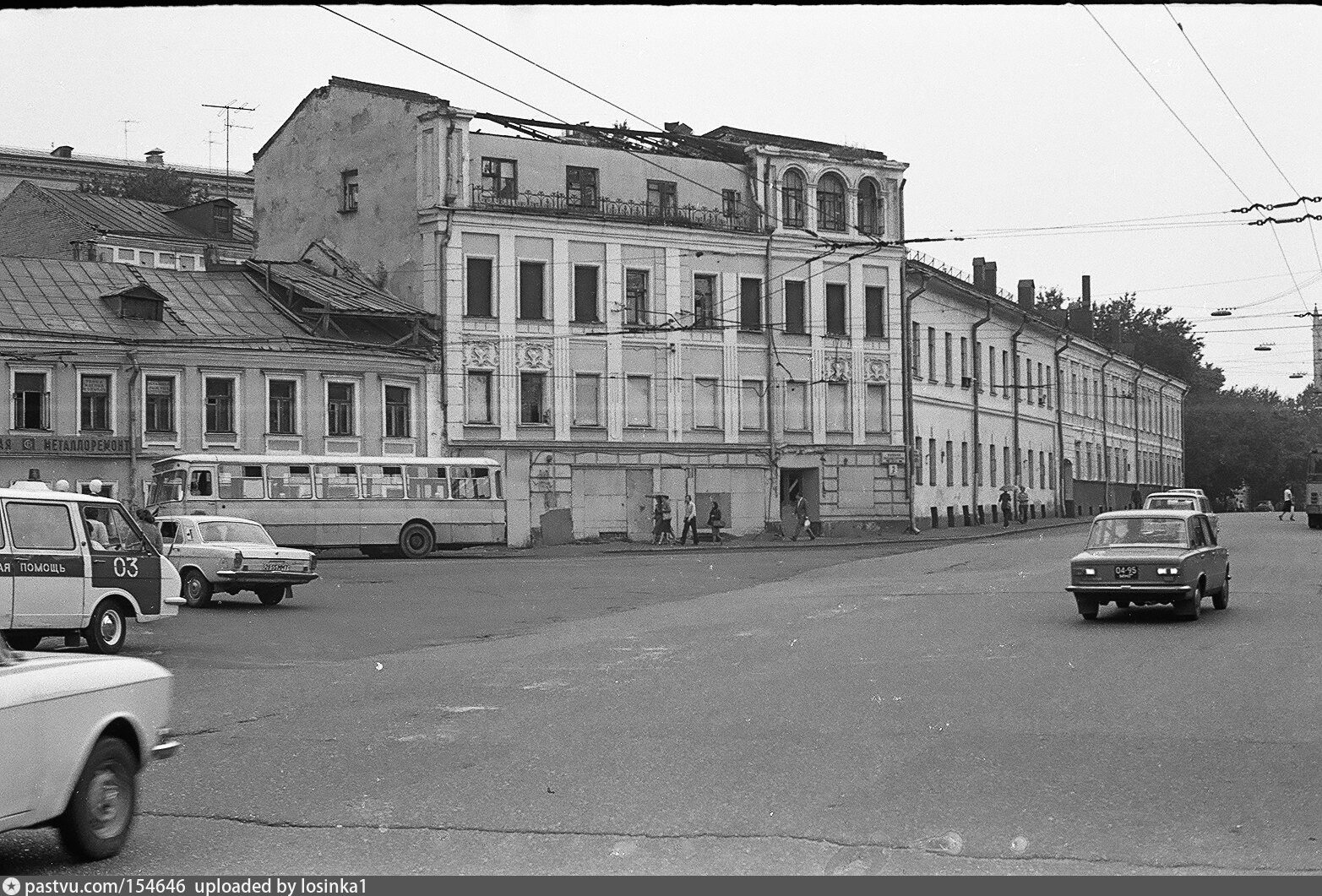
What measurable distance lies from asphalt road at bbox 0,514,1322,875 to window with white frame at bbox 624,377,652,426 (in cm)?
3037

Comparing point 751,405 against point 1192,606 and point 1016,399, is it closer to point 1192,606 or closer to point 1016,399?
point 1016,399

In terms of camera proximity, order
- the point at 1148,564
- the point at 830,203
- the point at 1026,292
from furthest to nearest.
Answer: the point at 1026,292 → the point at 830,203 → the point at 1148,564

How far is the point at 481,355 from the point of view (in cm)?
5212

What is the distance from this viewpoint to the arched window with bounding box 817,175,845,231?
2328 inches

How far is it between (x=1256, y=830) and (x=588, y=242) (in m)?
46.9

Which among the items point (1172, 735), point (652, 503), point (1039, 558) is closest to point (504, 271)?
point (652, 503)

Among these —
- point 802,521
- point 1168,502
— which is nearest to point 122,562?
point 1168,502

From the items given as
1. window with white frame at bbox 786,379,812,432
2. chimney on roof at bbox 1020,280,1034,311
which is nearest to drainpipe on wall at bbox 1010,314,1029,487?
chimney on roof at bbox 1020,280,1034,311

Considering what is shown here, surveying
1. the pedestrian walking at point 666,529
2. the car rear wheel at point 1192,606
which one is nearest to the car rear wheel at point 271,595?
the car rear wheel at point 1192,606

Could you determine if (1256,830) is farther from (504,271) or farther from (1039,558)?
(504,271)

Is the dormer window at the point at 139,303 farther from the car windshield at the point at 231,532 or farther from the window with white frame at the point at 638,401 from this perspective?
the car windshield at the point at 231,532

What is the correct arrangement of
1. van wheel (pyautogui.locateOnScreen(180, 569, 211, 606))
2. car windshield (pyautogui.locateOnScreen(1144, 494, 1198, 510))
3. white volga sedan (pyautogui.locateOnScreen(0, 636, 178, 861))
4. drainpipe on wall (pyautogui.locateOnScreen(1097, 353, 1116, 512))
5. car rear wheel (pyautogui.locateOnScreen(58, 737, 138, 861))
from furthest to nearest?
drainpipe on wall (pyautogui.locateOnScreen(1097, 353, 1116, 512)) → car windshield (pyautogui.locateOnScreen(1144, 494, 1198, 510)) → van wheel (pyautogui.locateOnScreen(180, 569, 211, 606)) → car rear wheel (pyautogui.locateOnScreen(58, 737, 138, 861)) → white volga sedan (pyautogui.locateOnScreen(0, 636, 178, 861))

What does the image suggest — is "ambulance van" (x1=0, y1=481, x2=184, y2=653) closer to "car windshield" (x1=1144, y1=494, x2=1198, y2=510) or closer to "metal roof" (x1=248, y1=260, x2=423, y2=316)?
"car windshield" (x1=1144, y1=494, x2=1198, y2=510)

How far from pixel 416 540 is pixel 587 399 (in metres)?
11.6
